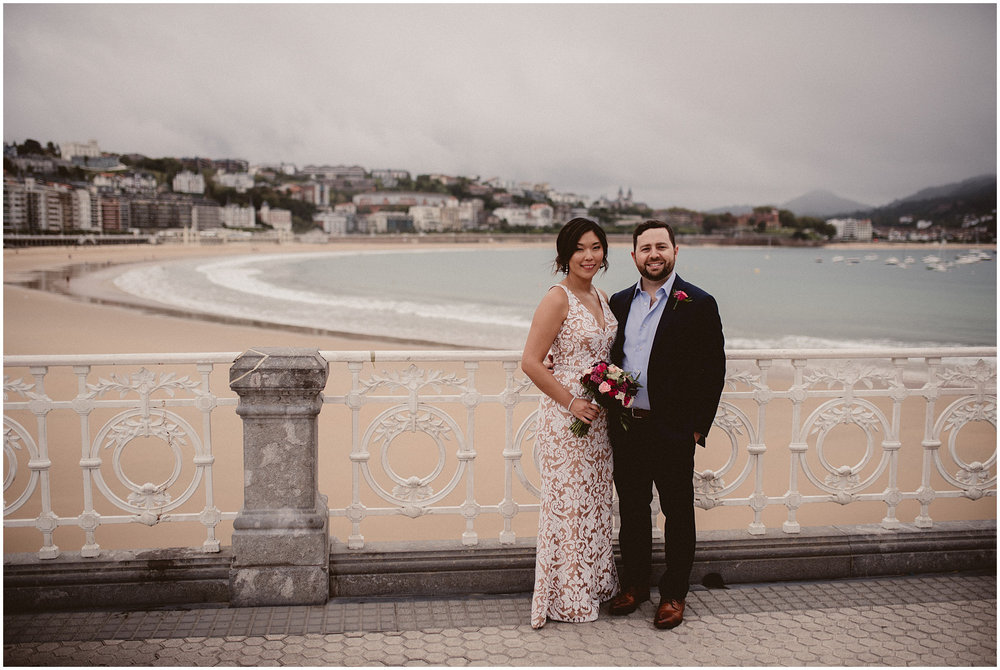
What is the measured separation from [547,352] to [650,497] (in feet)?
3.00

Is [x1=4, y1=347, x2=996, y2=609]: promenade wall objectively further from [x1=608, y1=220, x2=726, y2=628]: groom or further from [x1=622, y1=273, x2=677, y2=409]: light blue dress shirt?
[x1=622, y1=273, x2=677, y2=409]: light blue dress shirt

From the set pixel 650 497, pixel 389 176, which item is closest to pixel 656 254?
pixel 650 497

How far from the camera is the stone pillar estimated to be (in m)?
3.71

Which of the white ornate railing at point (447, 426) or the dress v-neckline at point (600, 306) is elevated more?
the dress v-neckline at point (600, 306)

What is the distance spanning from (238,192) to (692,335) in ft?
471

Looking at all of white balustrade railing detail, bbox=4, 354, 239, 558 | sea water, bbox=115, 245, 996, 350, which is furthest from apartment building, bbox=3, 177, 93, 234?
white balustrade railing detail, bbox=4, 354, 239, 558

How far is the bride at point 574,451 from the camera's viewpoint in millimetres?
3541

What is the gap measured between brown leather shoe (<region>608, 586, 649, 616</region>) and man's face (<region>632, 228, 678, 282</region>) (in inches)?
60.5

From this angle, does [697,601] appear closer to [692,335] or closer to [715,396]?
[715,396]

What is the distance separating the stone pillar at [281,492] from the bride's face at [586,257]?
1.34 metres

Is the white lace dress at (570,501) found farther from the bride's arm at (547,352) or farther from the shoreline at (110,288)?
the shoreline at (110,288)

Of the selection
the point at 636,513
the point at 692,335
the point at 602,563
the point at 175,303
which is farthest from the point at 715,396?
the point at 175,303

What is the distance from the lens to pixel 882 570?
422 centimetres

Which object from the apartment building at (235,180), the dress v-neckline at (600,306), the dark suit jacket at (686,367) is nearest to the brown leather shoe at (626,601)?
the dark suit jacket at (686,367)
